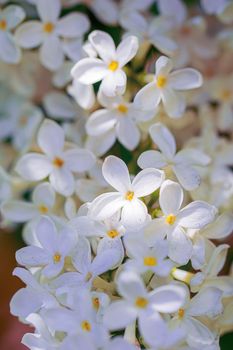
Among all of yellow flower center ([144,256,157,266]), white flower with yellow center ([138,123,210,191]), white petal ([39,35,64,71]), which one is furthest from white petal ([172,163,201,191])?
white petal ([39,35,64,71])

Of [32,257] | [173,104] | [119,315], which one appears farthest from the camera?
[173,104]

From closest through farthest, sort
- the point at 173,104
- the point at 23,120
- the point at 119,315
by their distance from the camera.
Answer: the point at 119,315
the point at 173,104
the point at 23,120

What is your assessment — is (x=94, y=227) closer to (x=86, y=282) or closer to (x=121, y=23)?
(x=86, y=282)

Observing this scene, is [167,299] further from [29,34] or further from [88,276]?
[29,34]

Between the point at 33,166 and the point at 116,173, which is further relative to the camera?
the point at 33,166

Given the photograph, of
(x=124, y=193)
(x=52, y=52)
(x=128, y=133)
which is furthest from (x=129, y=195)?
(x=52, y=52)

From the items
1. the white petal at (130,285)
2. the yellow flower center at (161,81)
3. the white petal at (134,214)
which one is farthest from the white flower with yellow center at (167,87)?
the white petal at (130,285)

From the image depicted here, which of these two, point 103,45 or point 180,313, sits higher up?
point 103,45
